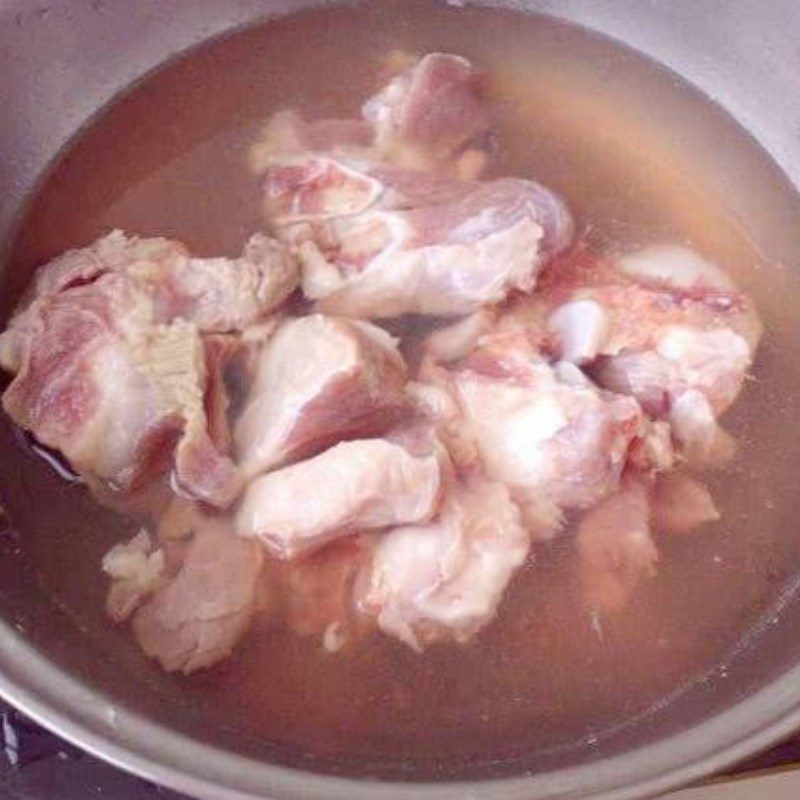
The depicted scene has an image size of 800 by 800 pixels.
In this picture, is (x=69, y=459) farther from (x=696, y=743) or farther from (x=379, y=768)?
(x=696, y=743)

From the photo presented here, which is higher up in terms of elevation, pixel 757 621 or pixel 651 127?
pixel 651 127

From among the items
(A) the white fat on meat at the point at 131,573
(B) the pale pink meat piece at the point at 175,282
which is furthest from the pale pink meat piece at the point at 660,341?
(A) the white fat on meat at the point at 131,573

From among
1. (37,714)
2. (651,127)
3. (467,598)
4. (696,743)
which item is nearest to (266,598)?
(467,598)

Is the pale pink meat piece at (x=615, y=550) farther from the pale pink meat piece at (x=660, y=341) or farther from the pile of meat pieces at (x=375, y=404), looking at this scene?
the pale pink meat piece at (x=660, y=341)

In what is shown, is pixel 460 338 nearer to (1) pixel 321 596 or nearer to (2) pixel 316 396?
(2) pixel 316 396

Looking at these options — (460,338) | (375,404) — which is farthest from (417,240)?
(375,404)

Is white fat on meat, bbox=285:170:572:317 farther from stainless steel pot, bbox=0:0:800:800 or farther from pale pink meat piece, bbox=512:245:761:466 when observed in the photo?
stainless steel pot, bbox=0:0:800:800

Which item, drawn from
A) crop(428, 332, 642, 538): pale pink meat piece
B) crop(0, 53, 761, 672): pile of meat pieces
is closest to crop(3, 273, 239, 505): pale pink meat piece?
crop(0, 53, 761, 672): pile of meat pieces
